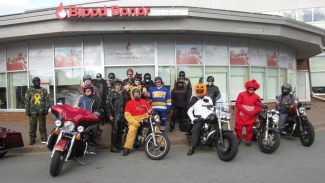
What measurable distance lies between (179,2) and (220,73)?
11.1m

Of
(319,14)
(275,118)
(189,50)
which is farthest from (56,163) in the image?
(319,14)

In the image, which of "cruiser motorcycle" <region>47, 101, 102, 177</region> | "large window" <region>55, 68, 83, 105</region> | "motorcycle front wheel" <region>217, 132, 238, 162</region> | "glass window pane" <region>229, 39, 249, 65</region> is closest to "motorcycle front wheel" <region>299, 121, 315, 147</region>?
"motorcycle front wheel" <region>217, 132, 238, 162</region>

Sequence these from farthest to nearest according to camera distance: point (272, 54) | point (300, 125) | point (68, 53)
→ 1. point (272, 54)
2. point (68, 53)
3. point (300, 125)

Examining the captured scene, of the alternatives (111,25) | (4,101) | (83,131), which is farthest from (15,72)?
(83,131)

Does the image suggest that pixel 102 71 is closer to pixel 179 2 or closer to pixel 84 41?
pixel 84 41

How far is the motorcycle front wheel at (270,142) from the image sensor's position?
6273 mm

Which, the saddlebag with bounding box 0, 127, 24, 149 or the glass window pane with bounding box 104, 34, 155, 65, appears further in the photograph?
the glass window pane with bounding box 104, 34, 155, 65

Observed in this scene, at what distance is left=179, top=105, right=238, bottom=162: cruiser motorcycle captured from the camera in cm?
565

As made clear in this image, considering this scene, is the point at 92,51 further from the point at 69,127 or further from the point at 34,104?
the point at 69,127

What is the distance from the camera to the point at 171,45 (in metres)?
11.3

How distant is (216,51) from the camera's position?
39.2 ft

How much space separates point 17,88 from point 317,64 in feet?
68.9

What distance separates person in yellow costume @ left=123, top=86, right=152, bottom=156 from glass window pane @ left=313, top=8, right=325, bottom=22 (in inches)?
845

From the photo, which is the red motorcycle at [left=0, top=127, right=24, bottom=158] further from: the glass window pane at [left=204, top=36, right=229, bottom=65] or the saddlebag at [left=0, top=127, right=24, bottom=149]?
the glass window pane at [left=204, top=36, right=229, bottom=65]
